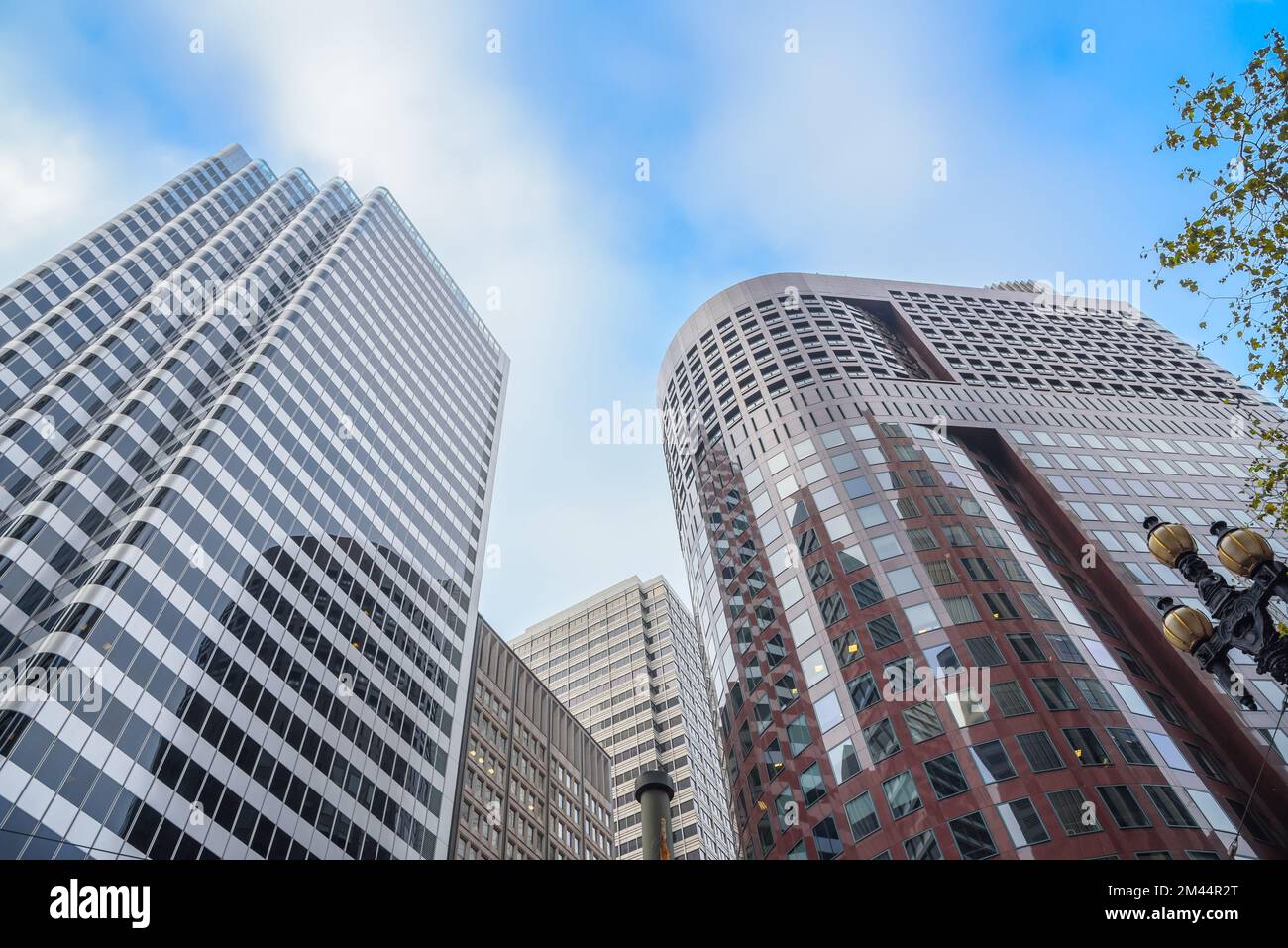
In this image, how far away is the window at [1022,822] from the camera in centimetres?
3659

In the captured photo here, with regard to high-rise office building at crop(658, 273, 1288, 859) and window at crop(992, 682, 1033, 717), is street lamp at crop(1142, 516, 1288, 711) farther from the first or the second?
window at crop(992, 682, 1033, 717)

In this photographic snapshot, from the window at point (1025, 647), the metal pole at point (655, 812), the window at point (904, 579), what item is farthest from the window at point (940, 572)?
the metal pole at point (655, 812)

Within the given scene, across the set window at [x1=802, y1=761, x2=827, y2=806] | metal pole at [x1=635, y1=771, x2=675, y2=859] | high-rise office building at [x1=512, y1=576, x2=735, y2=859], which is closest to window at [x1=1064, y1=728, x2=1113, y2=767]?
window at [x1=802, y1=761, x2=827, y2=806]

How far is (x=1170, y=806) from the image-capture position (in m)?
37.8

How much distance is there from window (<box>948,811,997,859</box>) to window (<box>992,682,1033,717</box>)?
5879 millimetres

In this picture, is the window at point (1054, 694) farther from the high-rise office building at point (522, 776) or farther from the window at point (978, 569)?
the high-rise office building at point (522, 776)

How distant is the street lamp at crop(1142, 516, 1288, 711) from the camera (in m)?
12.4

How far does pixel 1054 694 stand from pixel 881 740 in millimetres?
9096

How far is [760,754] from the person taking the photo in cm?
5059

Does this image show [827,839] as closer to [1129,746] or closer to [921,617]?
[921,617]

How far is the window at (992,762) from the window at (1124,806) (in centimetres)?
388
